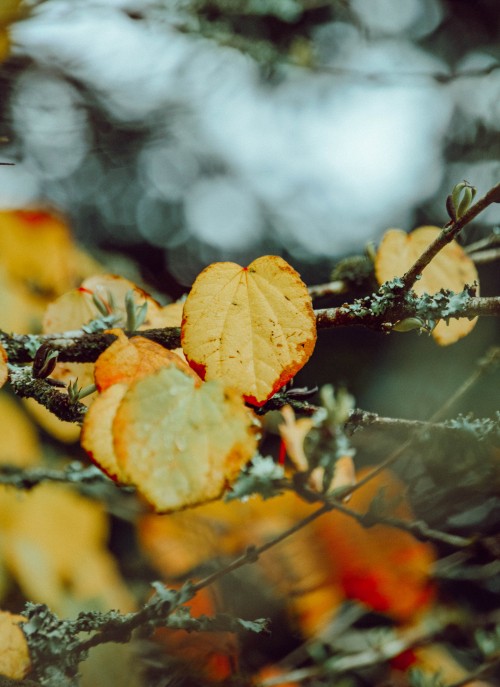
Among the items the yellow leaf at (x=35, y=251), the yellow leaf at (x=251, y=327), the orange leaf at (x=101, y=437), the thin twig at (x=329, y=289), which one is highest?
the yellow leaf at (x=251, y=327)

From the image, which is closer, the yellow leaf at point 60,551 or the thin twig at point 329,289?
the thin twig at point 329,289

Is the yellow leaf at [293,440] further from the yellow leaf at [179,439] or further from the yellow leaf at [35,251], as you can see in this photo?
the yellow leaf at [35,251]

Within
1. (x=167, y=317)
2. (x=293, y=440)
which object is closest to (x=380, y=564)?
(x=293, y=440)

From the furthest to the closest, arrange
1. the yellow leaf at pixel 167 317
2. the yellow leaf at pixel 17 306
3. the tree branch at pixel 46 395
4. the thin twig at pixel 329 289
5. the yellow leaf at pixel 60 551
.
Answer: the yellow leaf at pixel 60 551
the yellow leaf at pixel 17 306
the thin twig at pixel 329 289
the yellow leaf at pixel 167 317
the tree branch at pixel 46 395

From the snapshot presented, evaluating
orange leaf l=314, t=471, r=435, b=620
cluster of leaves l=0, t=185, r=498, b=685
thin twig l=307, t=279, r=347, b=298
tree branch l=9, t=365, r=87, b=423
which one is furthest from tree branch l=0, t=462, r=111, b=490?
orange leaf l=314, t=471, r=435, b=620

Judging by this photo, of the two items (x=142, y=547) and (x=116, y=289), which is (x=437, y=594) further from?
(x=116, y=289)

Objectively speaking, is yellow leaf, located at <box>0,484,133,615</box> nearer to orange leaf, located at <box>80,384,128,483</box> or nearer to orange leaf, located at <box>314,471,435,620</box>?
orange leaf, located at <box>314,471,435,620</box>

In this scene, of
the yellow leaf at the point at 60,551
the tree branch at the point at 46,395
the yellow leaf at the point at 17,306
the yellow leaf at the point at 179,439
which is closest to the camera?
the yellow leaf at the point at 179,439

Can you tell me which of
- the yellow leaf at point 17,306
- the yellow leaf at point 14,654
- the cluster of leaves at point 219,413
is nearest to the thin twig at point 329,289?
the cluster of leaves at point 219,413
